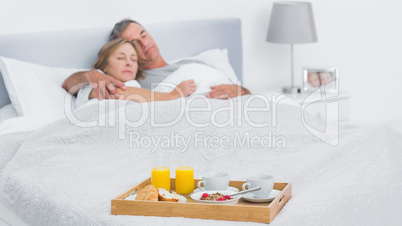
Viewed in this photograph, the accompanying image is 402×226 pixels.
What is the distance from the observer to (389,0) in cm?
430

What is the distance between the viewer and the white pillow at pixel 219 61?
3387mm

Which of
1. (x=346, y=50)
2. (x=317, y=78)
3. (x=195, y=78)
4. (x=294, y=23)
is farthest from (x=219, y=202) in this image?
(x=346, y=50)

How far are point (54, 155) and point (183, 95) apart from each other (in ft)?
3.10

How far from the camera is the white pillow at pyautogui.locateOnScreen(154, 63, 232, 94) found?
2.98 metres

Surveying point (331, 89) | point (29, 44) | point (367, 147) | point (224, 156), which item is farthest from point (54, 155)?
point (331, 89)

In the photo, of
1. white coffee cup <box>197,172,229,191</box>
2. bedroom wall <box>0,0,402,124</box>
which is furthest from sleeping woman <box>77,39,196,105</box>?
white coffee cup <box>197,172,229,191</box>

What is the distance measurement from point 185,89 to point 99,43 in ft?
1.74

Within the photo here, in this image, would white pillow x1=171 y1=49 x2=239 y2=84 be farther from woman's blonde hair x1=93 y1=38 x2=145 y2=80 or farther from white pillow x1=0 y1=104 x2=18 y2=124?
white pillow x1=0 y1=104 x2=18 y2=124

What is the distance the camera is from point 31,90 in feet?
8.71

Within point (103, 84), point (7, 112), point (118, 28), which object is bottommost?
point (7, 112)

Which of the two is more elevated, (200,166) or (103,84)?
(103,84)

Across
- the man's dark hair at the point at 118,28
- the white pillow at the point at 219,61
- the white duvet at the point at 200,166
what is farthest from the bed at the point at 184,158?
the white pillow at the point at 219,61

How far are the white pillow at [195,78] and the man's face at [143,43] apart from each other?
18cm

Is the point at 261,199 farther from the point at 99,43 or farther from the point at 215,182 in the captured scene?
the point at 99,43
